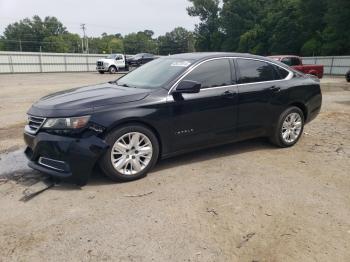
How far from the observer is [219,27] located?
257 feet

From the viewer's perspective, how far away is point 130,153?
4285 millimetres

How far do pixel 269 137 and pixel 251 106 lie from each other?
32.4 inches

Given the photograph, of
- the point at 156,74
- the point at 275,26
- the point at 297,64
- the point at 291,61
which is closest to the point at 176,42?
the point at 275,26

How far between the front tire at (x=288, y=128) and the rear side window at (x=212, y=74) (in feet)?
4.26

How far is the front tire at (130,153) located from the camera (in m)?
4.12

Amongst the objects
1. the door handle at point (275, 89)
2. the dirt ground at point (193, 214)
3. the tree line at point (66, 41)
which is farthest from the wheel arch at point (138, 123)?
the tree line at point (66, 41)

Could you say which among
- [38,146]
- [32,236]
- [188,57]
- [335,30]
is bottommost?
[32,236]

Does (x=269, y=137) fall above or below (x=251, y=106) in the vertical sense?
below

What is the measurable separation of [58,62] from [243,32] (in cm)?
A: 4193

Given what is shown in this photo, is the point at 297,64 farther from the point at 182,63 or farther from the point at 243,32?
the point at 243,32

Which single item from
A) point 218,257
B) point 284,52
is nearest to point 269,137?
point 218,257

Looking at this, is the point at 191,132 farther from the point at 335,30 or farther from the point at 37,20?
the point at 37,20

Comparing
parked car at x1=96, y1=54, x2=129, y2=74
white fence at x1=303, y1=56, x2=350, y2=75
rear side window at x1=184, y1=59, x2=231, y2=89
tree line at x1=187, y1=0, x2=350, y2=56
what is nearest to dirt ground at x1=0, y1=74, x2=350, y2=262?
rear side window at x1=184, y1=59, x2=231, y2=89

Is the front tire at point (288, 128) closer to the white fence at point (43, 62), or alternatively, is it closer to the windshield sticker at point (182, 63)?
the windshield sticker at point (182, 63)
